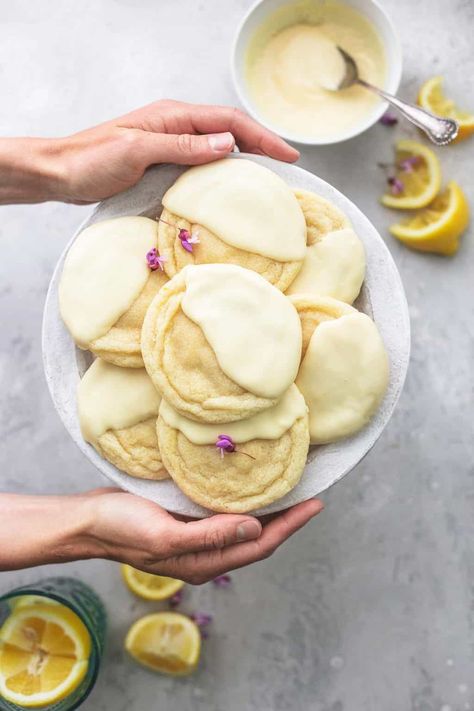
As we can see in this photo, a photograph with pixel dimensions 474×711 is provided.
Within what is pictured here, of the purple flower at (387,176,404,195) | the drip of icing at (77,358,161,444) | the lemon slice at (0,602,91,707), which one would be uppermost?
the purple flower at (387,176,404,195)

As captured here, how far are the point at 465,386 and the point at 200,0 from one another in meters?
1.10

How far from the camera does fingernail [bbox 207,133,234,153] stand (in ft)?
4.46

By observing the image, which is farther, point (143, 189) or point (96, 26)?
point (96, 26)

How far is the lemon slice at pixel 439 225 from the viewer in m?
1.76

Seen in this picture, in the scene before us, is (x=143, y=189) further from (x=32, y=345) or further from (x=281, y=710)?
(x=281, y=710)

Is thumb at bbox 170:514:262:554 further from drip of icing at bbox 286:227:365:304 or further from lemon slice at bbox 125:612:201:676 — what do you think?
lemon slice at bbox 125:612:201:676

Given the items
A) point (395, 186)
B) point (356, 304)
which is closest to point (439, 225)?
point (395, 186)

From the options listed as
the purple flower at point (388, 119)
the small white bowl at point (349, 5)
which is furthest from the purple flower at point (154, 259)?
the purple flower at point (388, 119)

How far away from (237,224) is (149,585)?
0.91m

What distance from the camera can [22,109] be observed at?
6.31 ft

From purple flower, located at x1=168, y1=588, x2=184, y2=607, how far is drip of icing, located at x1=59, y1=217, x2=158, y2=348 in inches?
29.5

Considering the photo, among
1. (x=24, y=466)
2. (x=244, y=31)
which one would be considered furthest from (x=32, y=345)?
(x=244, y=31)

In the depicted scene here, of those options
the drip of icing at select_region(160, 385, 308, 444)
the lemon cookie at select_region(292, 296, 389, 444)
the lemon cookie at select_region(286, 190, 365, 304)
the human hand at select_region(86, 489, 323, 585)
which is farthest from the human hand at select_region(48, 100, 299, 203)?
the human hand at select_region(86, 489, 323, 585)

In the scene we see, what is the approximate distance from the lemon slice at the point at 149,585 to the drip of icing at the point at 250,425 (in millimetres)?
635
